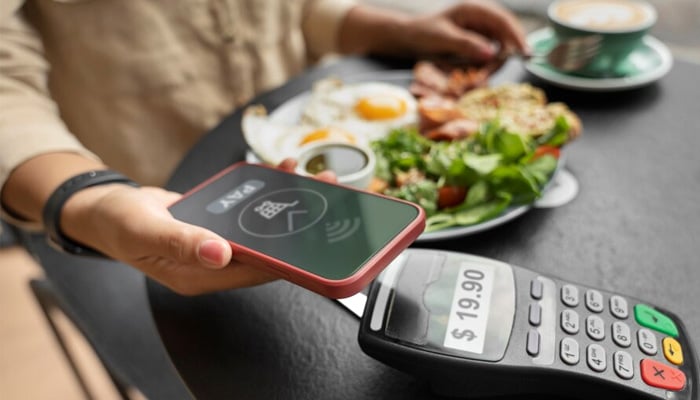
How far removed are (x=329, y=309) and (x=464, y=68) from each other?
26.2 inches

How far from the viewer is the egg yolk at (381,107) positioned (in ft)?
3.15

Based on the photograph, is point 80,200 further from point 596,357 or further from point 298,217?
point 596,357

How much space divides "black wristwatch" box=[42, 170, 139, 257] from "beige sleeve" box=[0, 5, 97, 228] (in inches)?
4.4

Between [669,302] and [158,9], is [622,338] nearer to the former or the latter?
[669,302]

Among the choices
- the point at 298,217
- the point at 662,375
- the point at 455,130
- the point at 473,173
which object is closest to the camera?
the point at 662,375

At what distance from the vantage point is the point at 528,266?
Result: 0.63 meters

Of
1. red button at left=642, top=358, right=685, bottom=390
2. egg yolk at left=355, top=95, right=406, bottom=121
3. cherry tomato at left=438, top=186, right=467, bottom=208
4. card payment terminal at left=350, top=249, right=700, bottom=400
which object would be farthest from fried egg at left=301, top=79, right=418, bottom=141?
red button at left=642, top=358, right=685, bottom=390

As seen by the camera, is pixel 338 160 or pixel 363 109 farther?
pixel 363 109

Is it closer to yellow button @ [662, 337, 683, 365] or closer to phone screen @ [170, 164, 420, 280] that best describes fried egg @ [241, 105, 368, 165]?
phone screen @ [170, 164, 420, 280]

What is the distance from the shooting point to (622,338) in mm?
462

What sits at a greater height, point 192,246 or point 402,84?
point 192,246

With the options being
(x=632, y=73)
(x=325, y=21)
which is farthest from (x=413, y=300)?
(x=325, y=21)

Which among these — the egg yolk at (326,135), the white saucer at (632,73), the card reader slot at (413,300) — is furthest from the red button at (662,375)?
the white saucer at (632,73)

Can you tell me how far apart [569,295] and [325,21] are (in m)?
0.94
